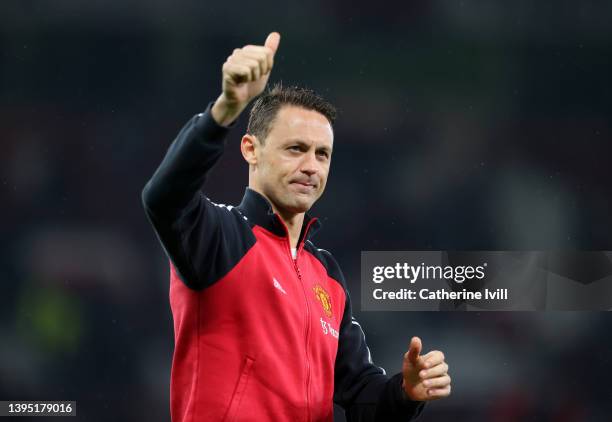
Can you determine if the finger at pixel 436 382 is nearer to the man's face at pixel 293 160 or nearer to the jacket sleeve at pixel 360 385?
the jacket sleeve at pixel 360 385

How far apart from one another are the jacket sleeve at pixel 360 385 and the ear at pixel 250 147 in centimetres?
28

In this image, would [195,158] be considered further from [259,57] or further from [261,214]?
[261,214]

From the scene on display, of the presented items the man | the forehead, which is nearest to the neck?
the man

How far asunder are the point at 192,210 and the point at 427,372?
17.9 inches

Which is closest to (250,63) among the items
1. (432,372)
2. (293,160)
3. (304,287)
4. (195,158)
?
(195,158)

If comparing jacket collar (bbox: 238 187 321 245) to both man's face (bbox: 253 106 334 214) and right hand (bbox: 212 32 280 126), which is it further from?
right hand (bbox: 212 32 280 126)

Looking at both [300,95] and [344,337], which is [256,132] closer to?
[300,95]

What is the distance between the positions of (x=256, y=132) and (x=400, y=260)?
1150 millimetres

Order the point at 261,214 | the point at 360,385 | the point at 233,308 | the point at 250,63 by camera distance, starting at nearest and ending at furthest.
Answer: the point at 250,63
the point at 233,308
the point at 261,214
the point at 360,385

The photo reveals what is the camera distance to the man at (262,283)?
0.92m

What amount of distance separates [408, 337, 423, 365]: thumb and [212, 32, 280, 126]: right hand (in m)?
0.46

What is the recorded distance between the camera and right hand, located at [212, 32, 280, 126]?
0.88 m

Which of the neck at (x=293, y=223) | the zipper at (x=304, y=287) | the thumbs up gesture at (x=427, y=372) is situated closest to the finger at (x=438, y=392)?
the thumbs up gesture at (x=427, y=372)

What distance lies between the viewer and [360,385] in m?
1.37
